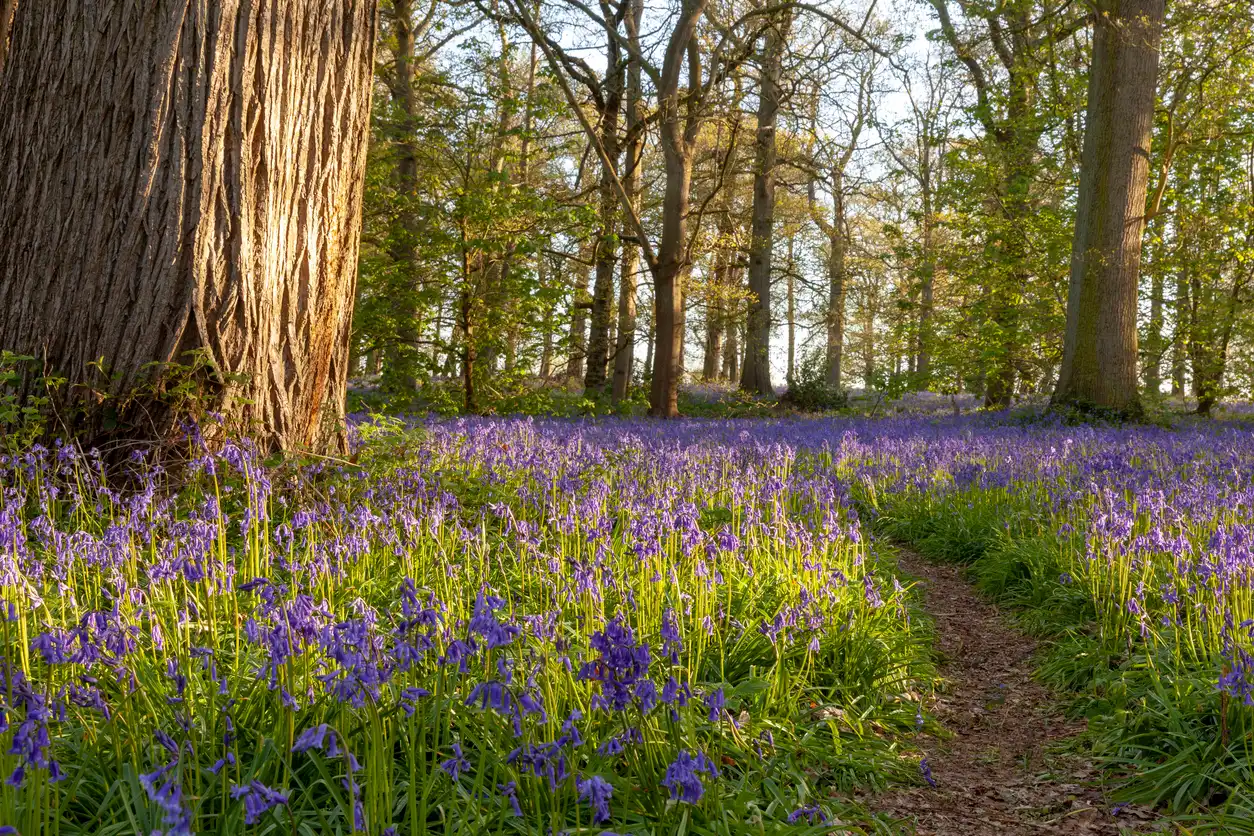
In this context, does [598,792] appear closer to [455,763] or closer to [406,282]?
[455,763]

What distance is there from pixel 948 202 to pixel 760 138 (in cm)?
466

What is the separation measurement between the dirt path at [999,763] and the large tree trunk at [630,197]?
432 inches

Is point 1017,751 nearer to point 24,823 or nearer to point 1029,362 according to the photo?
point 24,823

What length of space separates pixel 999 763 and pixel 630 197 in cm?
1326

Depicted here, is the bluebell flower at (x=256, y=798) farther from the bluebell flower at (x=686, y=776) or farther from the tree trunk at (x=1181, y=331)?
the tree trunk at (x=1181, y=331)

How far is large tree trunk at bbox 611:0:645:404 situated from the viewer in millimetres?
14688

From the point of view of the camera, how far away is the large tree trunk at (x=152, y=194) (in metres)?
4.30

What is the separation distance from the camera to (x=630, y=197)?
50.2ft

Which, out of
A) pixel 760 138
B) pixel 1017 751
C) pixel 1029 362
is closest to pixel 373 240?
pixel 1017 751

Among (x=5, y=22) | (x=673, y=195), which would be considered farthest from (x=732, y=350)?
(x=5, y=22)

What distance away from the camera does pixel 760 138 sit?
19438 mm

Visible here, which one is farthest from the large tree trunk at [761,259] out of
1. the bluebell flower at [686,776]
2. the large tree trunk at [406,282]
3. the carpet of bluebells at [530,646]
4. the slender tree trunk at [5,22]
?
the bluebell flower at [686,776]

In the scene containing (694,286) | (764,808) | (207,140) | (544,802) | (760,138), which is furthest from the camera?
(694,286)

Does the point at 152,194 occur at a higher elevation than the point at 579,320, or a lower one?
lower
